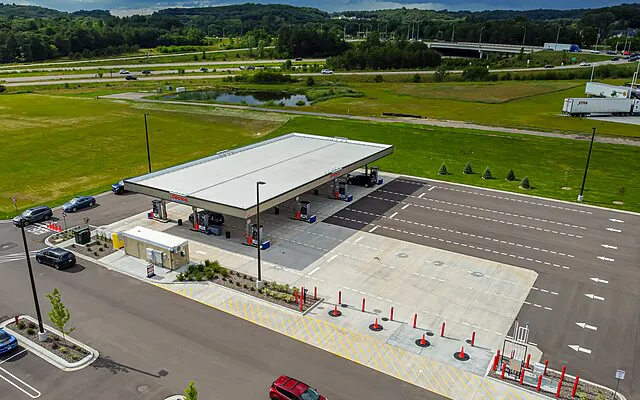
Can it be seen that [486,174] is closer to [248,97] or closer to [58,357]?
[58,357]

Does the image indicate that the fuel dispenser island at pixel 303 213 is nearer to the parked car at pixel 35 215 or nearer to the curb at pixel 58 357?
the curb at pixel 58 357

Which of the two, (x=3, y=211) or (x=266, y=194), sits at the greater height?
(x=266, y=194)

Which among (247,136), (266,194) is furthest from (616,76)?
(266,194)

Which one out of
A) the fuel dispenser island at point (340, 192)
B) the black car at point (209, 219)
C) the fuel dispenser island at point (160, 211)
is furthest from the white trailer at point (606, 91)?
the fuel dispenser island at point (160, 211)

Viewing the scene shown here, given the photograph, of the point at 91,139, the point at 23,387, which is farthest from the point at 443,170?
the point at 91,139

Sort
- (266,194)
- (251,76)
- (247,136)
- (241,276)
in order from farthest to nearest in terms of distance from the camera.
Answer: (251,76) < (247,136) < (266,194) < (241,276)

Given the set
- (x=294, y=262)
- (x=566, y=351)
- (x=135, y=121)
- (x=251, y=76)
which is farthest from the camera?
(x=251, y=76)

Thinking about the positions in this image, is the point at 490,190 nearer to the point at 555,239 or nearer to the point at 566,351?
the point at 555,239
